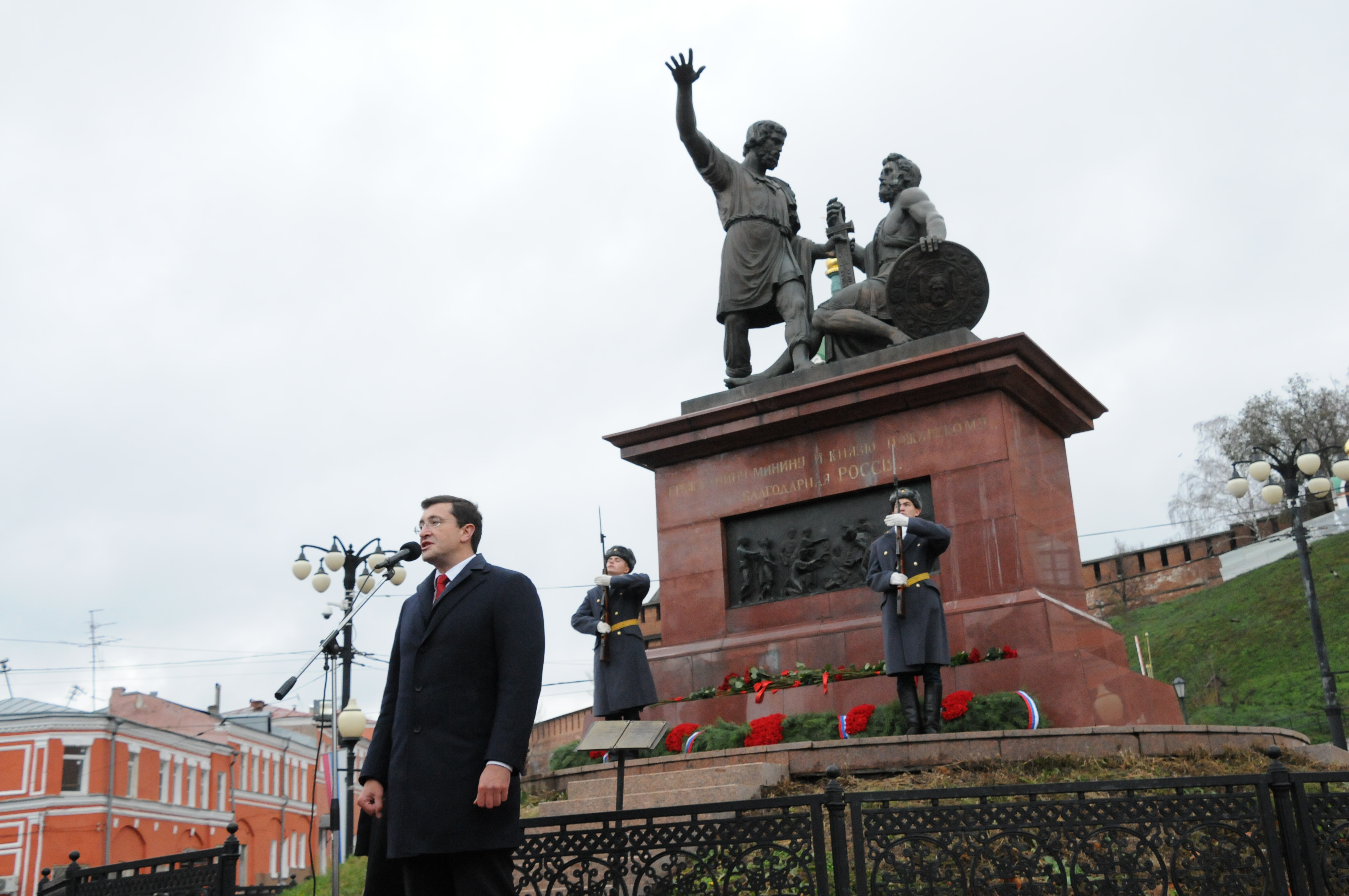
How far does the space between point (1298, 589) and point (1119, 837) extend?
41.8 metres

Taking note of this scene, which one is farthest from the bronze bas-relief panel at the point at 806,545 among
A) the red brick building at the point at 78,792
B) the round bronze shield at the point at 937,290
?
the red brick building at the point at 78,792

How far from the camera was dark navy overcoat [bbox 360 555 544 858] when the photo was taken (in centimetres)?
413

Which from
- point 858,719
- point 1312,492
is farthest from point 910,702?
point 1312,492

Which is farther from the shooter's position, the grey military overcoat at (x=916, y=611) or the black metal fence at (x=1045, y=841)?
the grey military overcoat at (x=916, y=611)

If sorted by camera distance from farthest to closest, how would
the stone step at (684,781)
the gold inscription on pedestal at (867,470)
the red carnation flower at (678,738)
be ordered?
the gold inscription on pedestal at (867,470)
the red carnation flower at (678,738)
the stone step at (684,781)

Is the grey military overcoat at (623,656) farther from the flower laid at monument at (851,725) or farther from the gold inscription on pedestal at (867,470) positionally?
the gold inscription on pedestal at (867,470)

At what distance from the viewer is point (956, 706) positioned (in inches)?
336

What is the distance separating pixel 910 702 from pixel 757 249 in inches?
228

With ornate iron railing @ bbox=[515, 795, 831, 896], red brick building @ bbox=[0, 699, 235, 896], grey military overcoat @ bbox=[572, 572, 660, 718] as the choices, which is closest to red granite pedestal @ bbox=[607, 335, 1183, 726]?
grey military overcoat @ bbox=[572, 572, 660, 718]

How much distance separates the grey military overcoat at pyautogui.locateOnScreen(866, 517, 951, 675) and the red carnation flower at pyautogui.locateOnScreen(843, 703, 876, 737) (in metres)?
0.40

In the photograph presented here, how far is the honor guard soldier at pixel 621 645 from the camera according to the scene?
916 centimetres

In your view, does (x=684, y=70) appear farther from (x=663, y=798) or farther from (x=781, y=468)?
(x=663, y=798)

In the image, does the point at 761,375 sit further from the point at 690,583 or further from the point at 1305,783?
the point at 1305,783

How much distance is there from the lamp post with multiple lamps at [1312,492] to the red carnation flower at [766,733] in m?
8.96
